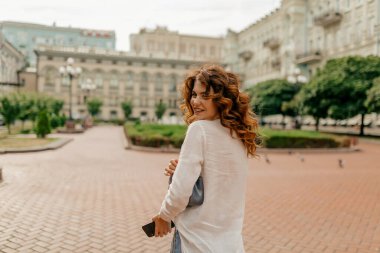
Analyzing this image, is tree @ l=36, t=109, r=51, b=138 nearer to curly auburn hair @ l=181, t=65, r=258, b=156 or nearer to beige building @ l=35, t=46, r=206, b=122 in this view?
curly auburn hair @ l=181, t=65, r=258, b=156

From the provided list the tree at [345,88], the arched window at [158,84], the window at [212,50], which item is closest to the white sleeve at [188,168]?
the tree at [345,88]

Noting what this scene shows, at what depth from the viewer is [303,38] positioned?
48812 mm

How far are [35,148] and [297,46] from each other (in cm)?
4007

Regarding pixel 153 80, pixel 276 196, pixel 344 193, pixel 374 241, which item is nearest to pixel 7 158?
pixel 276 196

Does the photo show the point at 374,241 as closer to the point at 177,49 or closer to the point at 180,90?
the point at 180,90

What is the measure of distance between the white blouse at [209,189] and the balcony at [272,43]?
53.1 m

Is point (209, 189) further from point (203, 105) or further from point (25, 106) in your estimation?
point (25, 106)

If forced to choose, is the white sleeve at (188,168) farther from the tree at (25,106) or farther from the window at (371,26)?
the window at (371,26)

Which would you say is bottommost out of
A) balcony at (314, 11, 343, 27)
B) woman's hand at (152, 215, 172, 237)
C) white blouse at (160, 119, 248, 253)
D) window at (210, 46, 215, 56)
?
woman's hand at (152, 215, 172, 237)

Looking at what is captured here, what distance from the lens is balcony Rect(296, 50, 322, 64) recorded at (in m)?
43.8

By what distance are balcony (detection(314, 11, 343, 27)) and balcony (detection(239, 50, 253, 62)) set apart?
19.3 meters

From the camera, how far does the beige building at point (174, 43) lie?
270 feet

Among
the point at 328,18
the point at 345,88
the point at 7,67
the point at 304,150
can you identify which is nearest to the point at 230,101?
the point at 304,150

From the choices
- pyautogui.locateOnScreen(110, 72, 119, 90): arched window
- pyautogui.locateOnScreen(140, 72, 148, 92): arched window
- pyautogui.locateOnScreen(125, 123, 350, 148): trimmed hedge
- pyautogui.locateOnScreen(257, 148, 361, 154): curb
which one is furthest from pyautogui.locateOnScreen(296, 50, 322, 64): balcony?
pyautogui.locateOnScreen(110, 72, 119, 90): arched window
